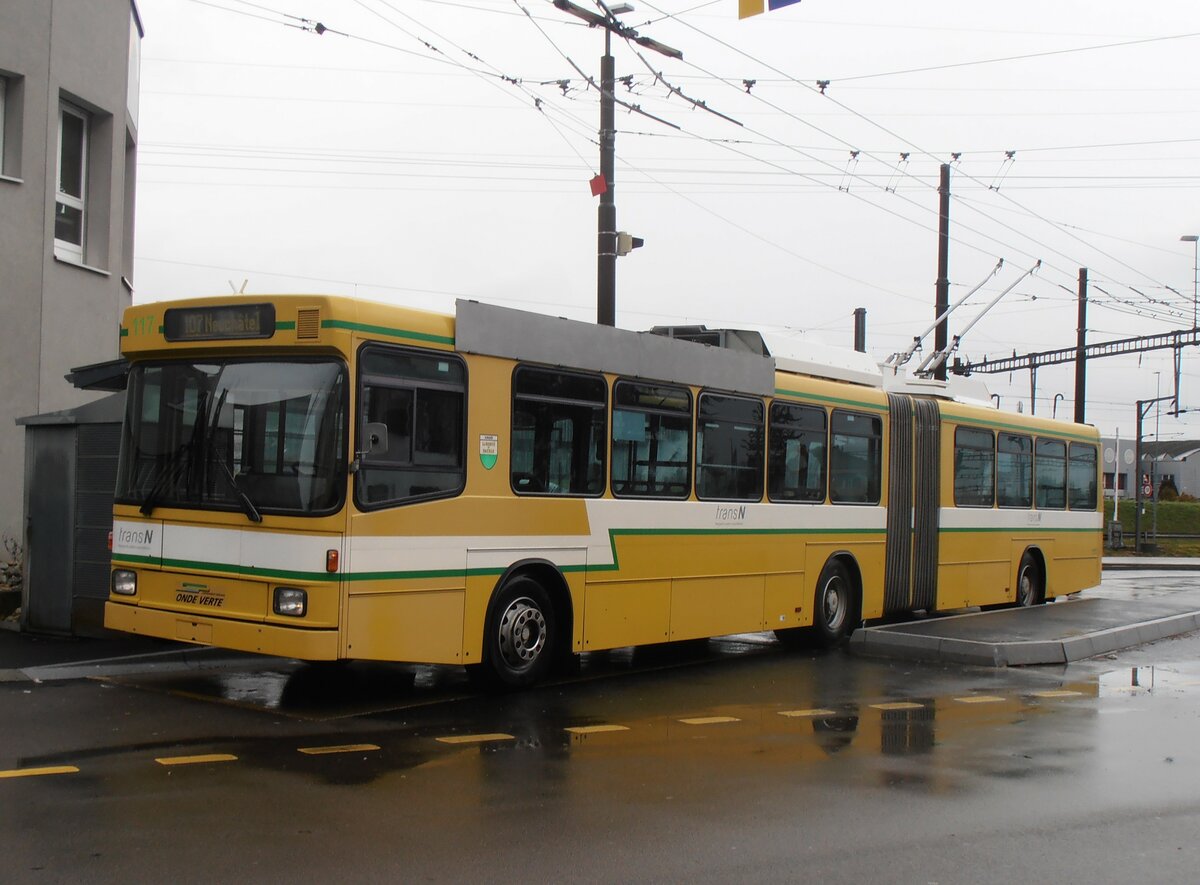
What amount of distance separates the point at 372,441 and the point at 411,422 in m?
0.50

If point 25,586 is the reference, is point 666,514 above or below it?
above

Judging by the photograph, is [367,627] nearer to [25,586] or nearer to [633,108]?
[25,586]

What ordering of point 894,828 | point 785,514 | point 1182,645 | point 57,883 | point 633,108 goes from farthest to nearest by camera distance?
point 633,108
point 1182,645
point 785,514
point 894,828
point 57,883

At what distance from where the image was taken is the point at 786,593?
14.1 m

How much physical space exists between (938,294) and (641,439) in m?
16.6

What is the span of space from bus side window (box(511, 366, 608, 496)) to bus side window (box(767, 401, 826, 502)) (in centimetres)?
302

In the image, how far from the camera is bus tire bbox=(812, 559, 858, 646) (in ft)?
48.3

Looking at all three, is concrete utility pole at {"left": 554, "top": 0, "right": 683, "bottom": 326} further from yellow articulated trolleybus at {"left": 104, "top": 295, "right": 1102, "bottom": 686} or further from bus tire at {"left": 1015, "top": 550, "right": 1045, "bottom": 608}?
bus tire at {"left": 1015, "top": 550, "right": 1045, "bottom": 608}

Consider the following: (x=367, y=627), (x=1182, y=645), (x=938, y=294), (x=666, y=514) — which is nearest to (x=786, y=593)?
(x=666, y=514)

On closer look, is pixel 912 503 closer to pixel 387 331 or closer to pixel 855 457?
pixel 855 457

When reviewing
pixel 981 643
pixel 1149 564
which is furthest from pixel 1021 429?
pixel 1149 564

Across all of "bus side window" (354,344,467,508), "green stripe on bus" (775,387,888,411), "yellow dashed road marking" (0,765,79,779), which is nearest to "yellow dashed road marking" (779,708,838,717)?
"bus side window" (354,344,467,508)

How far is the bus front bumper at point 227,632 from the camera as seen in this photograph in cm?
898

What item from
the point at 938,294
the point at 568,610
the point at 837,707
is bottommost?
the point at 837,707
